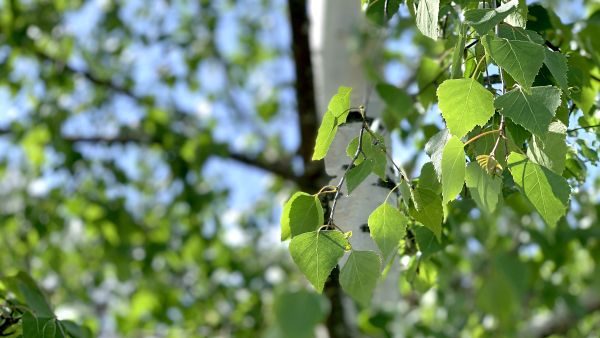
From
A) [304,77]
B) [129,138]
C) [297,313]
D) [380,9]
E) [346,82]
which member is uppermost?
[129,138]

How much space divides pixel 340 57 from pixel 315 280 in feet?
3.74

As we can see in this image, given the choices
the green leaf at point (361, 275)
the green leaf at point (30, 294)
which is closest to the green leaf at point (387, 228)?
the green leaf at point (361, 275)

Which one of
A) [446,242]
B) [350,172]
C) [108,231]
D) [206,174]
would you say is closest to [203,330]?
[108,231]

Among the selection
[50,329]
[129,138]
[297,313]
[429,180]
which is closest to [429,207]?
[429,180]

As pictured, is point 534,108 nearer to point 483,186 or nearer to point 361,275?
point 483,186

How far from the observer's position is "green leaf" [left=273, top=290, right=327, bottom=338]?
0.49 meters

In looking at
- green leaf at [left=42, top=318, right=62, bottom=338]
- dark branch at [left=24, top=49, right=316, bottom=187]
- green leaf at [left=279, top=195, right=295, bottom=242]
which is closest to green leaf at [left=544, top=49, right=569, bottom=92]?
green leaf at [left=279, top=195, right=295, bottom=242]

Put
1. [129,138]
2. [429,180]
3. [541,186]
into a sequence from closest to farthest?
1. [541,186]
2. [429,180]
3. [129,138]

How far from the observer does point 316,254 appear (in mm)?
642

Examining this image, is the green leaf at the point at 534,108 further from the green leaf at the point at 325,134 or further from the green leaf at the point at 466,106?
the green leaf at the point at 325,134

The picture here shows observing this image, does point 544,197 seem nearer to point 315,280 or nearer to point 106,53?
point 315,280

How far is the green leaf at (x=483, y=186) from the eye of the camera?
59 cm

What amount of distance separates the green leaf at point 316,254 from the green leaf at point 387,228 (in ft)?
0.10

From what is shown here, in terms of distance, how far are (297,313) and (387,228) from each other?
175mm
